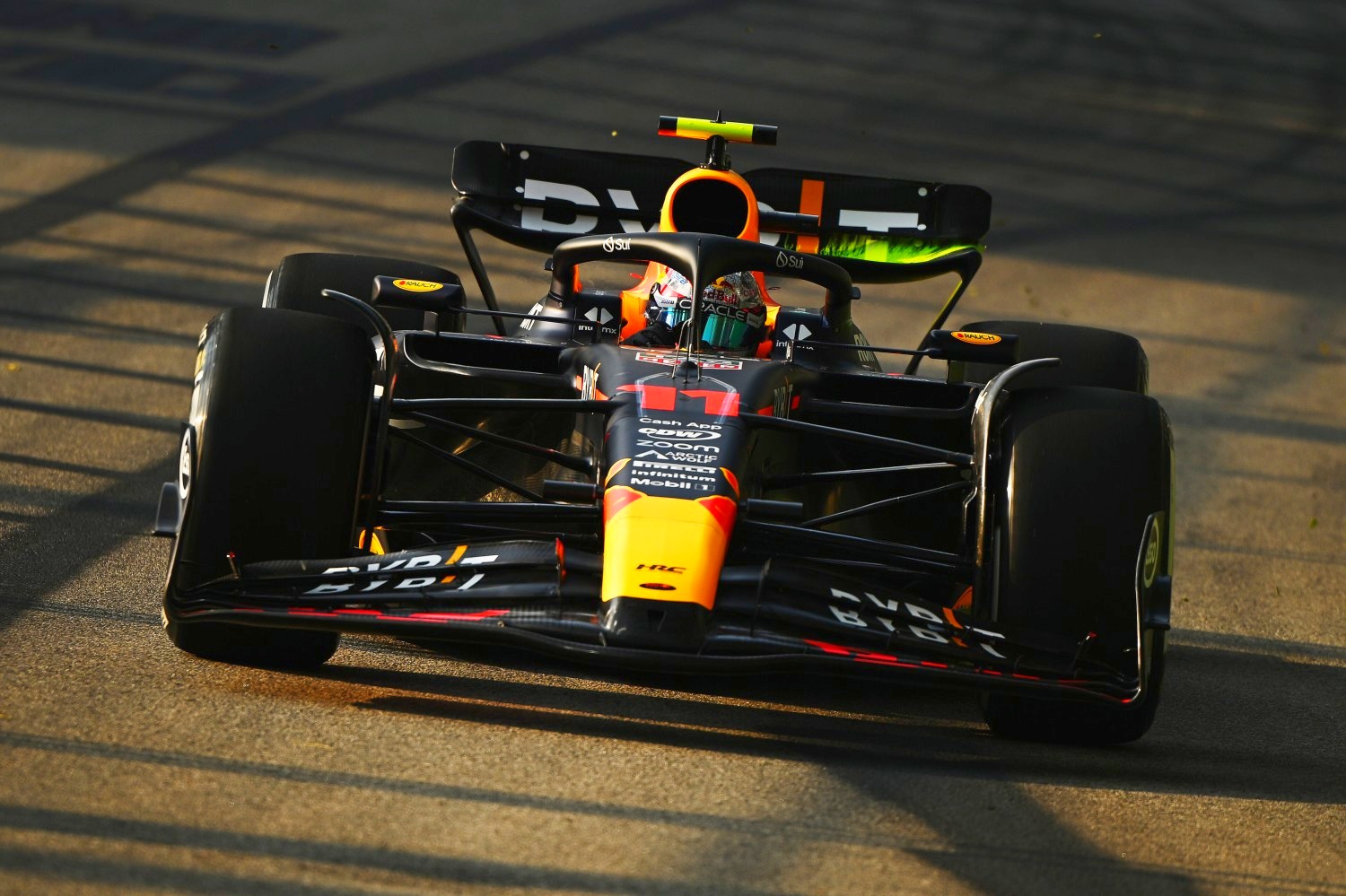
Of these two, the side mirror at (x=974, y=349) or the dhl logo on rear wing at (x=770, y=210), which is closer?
the side mirror at (x=974, y=349)

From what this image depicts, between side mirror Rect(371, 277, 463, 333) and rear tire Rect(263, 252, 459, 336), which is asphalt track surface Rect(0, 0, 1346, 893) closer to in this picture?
rear tire Rect(263, 252, 459, 336)

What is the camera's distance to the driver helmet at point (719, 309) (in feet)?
20.8

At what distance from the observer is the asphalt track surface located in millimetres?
3861

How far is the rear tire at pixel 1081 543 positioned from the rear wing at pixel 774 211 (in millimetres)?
2719

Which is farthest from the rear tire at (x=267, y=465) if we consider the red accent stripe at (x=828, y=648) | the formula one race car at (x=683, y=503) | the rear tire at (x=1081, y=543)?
the rear tire at (x=1081, y=543)

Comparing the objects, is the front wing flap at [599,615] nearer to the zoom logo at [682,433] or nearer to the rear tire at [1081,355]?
the zoom logo at [682,433]

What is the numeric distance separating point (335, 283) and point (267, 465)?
2391mm

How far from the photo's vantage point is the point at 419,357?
583cm

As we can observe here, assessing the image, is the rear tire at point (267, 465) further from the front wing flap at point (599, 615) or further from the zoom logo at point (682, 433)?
the zoom logo at point (682, 433)

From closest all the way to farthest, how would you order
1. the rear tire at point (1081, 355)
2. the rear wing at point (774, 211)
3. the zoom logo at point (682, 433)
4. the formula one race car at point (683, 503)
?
the formula one race car at point (683, 503)
the zoom logo at point (682, 433)
the rear tire at point (1081, 355)
the rear wing at point (774, 211)

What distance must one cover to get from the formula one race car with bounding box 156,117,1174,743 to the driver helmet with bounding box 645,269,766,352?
0.04 feet

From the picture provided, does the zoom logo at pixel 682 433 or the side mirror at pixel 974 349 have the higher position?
the side mirror at pixel 974 349

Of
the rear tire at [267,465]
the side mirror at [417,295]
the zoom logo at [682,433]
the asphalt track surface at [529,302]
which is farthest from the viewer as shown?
the side mirror at [417,295]

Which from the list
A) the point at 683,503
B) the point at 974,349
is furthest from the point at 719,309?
the point at 683,503
